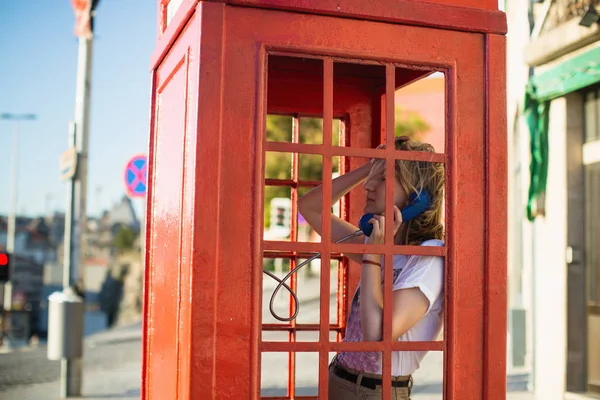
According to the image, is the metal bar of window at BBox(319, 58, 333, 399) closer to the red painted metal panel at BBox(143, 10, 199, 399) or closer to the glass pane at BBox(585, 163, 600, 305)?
the red painted metal panel at BBox(143, 10, 199, 399)

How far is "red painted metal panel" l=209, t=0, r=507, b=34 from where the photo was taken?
239cm

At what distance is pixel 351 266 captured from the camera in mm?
3543

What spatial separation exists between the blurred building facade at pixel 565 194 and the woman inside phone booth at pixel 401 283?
511cm

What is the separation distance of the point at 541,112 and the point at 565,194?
3.23ft

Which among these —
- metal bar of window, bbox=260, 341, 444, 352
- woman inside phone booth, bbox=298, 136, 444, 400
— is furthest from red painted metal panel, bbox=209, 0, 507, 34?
metal bar of window, bbox=260, 341, 444, 352

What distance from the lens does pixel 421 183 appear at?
2730 millimetres

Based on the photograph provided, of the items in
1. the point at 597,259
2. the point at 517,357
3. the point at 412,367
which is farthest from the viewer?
the point at 517,357

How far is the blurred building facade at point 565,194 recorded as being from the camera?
7.77 m

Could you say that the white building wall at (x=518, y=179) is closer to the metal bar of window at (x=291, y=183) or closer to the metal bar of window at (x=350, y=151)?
the metal bar of window at (x=291, y=183)

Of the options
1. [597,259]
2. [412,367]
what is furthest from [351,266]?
[597,259]

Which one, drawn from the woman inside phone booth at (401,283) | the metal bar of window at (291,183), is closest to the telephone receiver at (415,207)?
the woman inside phone booth at (401,283)

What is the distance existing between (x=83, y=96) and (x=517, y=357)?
268 inches

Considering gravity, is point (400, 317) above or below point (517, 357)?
above

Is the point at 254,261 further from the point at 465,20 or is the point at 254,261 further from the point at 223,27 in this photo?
the point at 465,20
